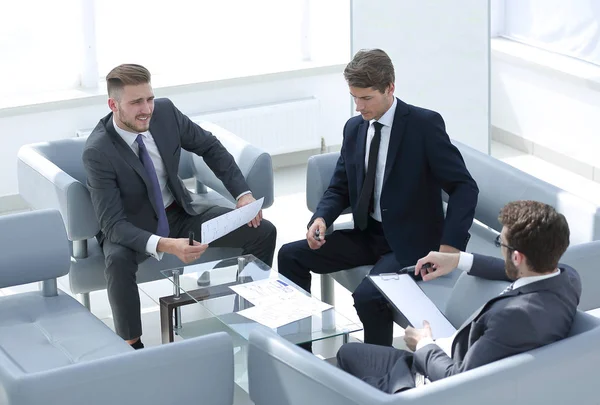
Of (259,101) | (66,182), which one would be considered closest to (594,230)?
(66,182)

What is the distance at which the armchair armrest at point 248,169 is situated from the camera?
200 inches

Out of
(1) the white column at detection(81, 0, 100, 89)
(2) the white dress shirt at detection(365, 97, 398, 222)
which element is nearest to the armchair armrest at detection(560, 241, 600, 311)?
(2) the white dress shirt at detection(365, 97, 398, 222)

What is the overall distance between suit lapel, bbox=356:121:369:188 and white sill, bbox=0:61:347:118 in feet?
8.53

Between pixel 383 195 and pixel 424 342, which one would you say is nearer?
pixel 424 342

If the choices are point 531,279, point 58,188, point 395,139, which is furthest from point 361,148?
point 531,279

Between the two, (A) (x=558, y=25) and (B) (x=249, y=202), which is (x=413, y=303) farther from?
(A) (x=558, y=25)

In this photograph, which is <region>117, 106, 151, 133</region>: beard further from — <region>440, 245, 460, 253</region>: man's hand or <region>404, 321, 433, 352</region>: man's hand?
<region>404, 321, 433, 352</region>: man's hand

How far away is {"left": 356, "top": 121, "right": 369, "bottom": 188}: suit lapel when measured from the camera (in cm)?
459

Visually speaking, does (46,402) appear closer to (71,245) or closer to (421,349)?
(421,349)

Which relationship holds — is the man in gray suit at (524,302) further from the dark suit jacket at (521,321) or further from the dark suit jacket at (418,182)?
the dark suit jacket at (418,182)

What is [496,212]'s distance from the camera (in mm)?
4703

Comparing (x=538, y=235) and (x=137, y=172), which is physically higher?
(x=538, y=235)

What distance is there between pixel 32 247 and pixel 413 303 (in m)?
1.54

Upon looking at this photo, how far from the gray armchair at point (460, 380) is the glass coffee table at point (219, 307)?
67 centimetres
